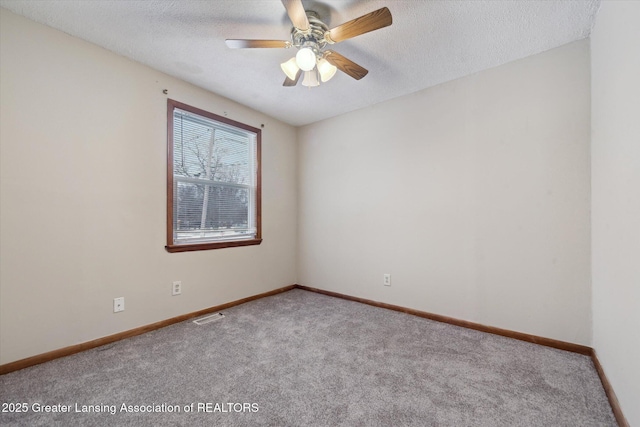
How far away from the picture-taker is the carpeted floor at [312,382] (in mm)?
1390

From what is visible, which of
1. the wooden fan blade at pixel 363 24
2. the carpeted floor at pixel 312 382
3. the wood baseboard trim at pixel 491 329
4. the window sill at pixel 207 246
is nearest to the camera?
the carpeted floor at pixel 312 382

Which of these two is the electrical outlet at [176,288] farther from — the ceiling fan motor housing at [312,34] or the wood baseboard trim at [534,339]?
the ceiling fan motor housing at [312,34]

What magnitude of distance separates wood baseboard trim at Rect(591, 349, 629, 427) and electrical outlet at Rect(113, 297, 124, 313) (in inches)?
127

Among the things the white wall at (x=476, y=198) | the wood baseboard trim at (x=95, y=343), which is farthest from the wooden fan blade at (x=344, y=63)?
the wood baseboard trim at (x=95, y=343)

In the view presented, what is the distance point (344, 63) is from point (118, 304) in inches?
103

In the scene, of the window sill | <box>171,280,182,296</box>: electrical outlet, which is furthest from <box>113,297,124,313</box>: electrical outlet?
the window sill

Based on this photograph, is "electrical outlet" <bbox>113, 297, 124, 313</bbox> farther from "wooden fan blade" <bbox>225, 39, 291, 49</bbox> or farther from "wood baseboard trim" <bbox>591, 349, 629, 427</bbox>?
"wood baseboard trim" <bbox>591, 349, 629, 427</bbox>

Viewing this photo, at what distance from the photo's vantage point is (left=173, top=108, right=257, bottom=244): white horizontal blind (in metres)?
2.71

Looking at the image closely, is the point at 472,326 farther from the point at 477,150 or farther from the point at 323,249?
the point at 323,249

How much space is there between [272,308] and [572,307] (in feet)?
8.72

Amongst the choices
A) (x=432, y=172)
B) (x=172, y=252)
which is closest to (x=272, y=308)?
(x=172, y=252)

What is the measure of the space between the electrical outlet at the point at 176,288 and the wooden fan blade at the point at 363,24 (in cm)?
248

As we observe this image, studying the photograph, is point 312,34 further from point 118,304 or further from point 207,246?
point 118,304

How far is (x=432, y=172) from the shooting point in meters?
2.76
